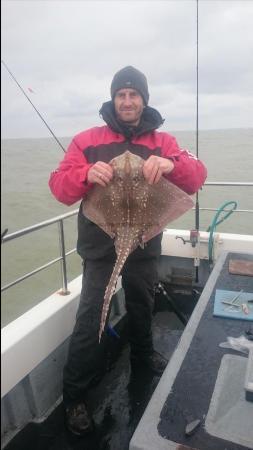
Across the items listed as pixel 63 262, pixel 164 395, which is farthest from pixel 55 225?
pixel 164 395

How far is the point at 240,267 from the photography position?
134 inches

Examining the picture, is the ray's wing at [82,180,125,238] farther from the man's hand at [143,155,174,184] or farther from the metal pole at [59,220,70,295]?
the metal pole at [59,220,70,295]

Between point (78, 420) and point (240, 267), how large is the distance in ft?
6.21

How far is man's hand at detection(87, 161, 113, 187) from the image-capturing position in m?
2.25

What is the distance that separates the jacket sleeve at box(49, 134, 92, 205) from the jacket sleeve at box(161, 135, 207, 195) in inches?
24.5

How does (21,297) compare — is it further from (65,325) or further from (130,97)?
(130,97)

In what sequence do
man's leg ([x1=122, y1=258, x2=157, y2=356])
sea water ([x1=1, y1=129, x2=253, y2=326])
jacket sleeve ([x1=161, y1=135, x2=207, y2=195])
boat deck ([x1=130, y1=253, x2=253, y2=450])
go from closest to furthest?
boat deck ([x1=130, y1=253, x2=253, y2=450]) < jacket sleeve ([x1=161, y1=135, x2=207, y2=195]) < man's leg ([x1=122, y1=258, x2=157, y2=356]) < sea water ([x1=1, y1=129, x2=253, y2=326])

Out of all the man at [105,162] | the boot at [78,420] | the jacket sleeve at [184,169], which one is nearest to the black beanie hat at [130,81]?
the man at [105,162]

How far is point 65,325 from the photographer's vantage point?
3061 mm

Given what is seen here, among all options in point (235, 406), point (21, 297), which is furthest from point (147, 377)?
point (21, 297)

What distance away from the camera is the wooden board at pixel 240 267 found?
3312 mm

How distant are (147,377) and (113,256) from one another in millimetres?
1332

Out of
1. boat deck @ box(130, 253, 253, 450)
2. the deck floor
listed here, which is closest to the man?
the deck floor

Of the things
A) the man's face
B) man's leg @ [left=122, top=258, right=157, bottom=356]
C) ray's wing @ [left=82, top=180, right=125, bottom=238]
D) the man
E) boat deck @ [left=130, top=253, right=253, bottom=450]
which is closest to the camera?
boat deck @ [left=130, top=253, right=253, bottom=450]
